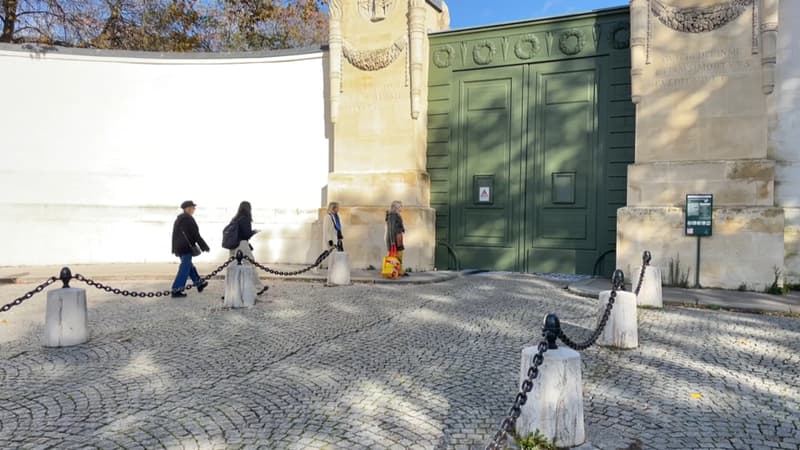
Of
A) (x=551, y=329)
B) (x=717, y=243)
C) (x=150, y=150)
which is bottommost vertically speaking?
(x=551, y=329)

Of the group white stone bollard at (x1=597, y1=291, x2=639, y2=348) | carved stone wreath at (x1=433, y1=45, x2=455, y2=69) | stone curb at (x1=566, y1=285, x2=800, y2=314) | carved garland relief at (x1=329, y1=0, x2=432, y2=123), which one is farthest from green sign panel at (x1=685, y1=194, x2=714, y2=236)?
carved stone wreath at (x1=433, y1=45, x2=455, y2=69)

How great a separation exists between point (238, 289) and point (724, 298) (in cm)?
776

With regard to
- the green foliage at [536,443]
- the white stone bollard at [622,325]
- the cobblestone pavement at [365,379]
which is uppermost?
the white stone bollard at [622,325]

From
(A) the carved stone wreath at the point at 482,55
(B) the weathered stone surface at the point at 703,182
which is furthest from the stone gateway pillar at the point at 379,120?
(B) the weathered stone surface at the point at 703,182

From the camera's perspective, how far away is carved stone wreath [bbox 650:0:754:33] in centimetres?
1027

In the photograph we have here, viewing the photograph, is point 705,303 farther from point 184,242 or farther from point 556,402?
point 184,242

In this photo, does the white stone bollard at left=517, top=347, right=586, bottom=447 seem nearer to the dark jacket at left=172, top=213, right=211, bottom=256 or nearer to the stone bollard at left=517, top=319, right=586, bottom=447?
the stone bollard at left=517, top=319, right=586, bottom=447

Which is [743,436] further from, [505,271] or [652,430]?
[505,271]

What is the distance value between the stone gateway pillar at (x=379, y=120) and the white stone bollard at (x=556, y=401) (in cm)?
959

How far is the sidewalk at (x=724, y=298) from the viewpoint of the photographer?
845 cm

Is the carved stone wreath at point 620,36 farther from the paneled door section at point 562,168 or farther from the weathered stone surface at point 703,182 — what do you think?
the weathered stone surface at point 703,182

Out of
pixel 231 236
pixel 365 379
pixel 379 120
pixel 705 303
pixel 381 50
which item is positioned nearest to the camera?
pixel 365 379

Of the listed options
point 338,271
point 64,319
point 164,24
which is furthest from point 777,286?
point 164,24

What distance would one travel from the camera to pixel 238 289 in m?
8.54
